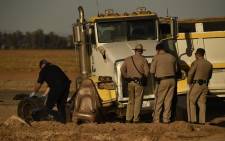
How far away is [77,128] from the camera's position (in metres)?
12.4

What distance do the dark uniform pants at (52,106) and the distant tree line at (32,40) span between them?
345ft

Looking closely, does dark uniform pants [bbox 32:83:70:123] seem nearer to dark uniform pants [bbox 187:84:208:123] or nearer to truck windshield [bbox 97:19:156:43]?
truck windshield [bbox 97:19:156:43]

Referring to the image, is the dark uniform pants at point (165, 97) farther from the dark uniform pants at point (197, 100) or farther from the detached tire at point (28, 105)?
the detached tire at point (28, 105)

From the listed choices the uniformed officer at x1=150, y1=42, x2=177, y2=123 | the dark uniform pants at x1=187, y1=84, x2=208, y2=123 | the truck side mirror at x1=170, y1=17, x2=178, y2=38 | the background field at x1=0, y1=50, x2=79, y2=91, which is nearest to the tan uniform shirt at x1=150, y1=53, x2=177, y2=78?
the uniformed officer at x1=150, y1=42, x2=177, y2=123

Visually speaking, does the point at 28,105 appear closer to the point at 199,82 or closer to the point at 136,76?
the point at 136,76

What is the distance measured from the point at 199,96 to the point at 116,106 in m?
2.10

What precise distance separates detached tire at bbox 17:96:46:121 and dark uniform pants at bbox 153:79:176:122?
11.7ft

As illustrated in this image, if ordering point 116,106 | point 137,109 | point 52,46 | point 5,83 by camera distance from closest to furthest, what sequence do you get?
point 137,109
point 116,106
point 5,83
point 52,46

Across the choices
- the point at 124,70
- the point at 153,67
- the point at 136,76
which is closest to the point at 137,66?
the point at 136,76

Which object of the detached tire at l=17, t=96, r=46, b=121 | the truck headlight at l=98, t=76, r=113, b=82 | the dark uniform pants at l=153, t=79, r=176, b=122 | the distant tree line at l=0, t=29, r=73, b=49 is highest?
the truck headlight at l=98, t=76, r=113, b=82

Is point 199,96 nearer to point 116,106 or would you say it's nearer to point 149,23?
point 116,106

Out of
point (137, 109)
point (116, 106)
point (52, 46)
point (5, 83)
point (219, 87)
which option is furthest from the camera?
point (52, 46)

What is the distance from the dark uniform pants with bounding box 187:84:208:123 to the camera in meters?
14.4

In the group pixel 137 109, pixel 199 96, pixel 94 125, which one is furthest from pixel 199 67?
pixel 94 125
